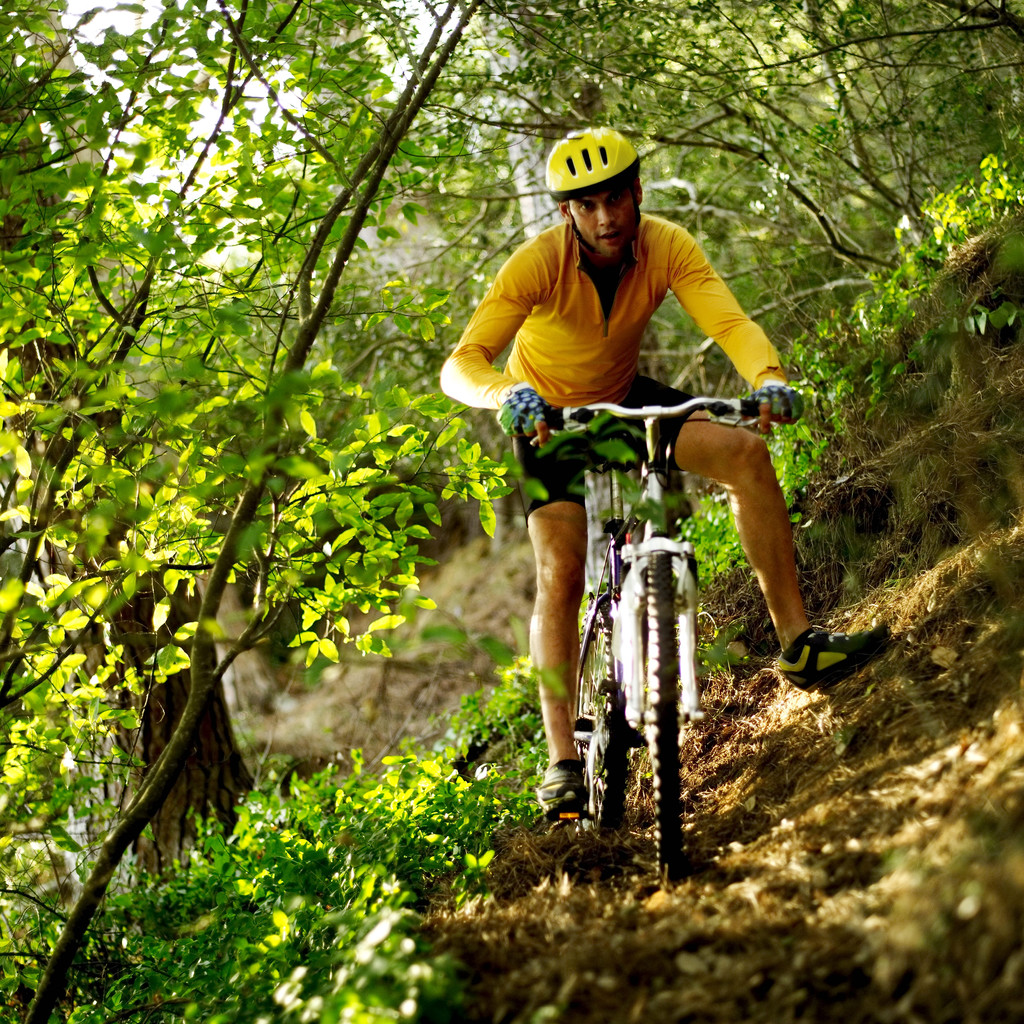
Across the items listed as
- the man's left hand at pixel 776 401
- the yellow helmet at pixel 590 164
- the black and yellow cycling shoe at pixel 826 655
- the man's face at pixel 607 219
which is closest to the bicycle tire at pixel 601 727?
the black and yellow cycling shoe at pixel 826 655

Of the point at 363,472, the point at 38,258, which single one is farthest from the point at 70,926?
the point at 38,258

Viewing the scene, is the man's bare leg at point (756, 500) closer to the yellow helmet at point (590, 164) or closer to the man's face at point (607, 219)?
the man's face at point (607, 219)

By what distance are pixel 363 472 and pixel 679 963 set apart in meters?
2.01

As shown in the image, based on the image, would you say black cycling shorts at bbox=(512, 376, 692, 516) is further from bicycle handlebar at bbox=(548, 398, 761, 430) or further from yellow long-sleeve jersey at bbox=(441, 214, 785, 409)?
bicycle handlebar at bbox=(548, 398, 761, 430)

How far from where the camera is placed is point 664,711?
9.08ft

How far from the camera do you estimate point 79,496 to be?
3775 millimetres

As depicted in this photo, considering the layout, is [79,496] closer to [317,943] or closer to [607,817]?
[317,943]

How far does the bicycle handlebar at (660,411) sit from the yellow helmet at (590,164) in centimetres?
100

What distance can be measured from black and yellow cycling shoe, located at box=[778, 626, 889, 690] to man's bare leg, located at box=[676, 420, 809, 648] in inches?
2.1

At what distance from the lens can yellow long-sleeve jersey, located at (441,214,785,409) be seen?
3.57 metres

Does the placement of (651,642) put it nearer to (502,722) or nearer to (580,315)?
(580,315)

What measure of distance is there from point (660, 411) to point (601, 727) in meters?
1.18

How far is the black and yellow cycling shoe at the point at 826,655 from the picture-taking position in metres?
3.67

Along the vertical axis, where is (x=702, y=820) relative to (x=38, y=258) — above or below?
below
